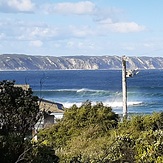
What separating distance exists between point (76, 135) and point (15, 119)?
7997mm

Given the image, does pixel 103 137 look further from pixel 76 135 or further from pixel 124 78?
pixel 124 78

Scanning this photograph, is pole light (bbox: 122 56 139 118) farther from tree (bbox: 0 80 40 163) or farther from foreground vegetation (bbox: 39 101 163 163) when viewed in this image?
tree (bbox: 0 80 40 163)

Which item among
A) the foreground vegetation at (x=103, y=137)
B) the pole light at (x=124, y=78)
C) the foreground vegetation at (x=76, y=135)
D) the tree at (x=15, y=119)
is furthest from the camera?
the pole light at (x=124, y=78)

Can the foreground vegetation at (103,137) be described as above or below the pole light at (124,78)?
below

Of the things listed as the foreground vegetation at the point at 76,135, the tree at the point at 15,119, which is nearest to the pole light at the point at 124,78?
the foreground vegetation at the point at 76,135

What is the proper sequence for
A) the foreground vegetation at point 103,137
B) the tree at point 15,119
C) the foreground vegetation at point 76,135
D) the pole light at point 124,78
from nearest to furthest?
the tree at point 15,119 < the foreground vegetation at point 76,135 < the foreground vegetation at point 103,137 < the pole light at point 124,78

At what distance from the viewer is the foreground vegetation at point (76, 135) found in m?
12.6

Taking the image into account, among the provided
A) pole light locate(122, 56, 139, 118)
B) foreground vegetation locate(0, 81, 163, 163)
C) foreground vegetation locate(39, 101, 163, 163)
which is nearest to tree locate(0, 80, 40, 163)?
foreground vegetation locate(0, 81, 163, 163)

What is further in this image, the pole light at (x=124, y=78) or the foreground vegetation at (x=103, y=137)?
the pole light at (x=124, y=78)

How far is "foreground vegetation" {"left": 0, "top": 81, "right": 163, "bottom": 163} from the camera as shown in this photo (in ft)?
41.3

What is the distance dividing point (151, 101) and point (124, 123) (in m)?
53.7

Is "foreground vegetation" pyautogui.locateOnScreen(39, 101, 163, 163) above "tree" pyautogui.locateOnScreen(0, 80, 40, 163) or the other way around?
the other way around

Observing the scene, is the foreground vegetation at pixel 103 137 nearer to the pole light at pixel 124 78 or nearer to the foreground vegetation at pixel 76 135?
the foreground vegetation at pixel 76 135

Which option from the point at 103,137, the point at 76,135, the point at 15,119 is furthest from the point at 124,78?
the point at 15,119
